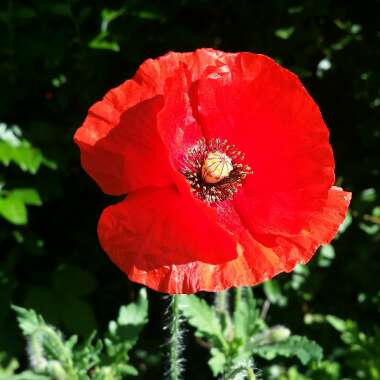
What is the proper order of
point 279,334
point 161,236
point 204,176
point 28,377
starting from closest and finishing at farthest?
1. point 161,236
2. point 204,176
3. point 279,334
4. point 28,377

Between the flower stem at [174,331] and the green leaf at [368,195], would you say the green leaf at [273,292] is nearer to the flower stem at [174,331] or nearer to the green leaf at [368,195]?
the green leaf at [368,195]

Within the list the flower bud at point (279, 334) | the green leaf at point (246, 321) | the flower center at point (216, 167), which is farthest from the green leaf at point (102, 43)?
the flower bud at point (279, 334)

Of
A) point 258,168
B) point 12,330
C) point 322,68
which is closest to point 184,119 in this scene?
point 258,168

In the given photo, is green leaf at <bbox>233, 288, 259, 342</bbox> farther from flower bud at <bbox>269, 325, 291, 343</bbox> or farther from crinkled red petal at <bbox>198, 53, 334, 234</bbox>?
crinkled red petal at <bbox>198, 53, 334, 234</bbox>

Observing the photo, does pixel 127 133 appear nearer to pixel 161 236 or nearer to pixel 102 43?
pixel 161 236

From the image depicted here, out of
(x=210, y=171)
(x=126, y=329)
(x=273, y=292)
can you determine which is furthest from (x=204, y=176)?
(x=273, y=292)

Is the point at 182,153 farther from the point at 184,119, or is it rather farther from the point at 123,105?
the point at 123,105

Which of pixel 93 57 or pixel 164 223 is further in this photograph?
pixel 93 57
